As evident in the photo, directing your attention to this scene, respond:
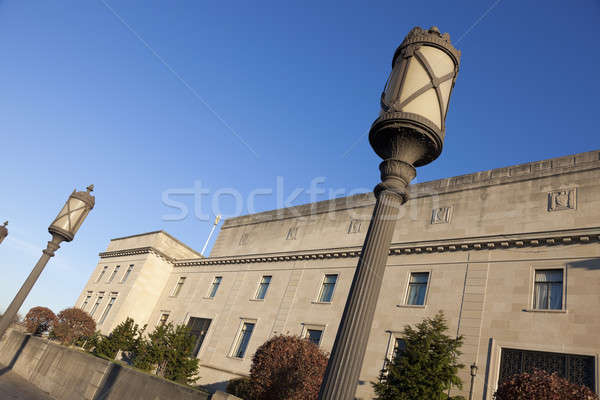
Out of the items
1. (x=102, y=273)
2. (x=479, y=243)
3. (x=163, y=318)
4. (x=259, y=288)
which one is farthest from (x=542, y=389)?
(x=102, y=273)

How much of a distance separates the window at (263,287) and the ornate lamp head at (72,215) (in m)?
18.5

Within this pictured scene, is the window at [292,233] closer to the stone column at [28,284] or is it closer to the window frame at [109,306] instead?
the stone column at [28,284]

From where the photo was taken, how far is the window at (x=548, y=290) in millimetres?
17031

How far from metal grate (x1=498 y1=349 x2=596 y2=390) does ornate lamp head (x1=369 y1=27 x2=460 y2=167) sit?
43.2 ft

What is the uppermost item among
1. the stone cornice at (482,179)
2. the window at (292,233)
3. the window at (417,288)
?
the stone cornice at (482,179)

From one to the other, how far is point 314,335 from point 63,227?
1660cm

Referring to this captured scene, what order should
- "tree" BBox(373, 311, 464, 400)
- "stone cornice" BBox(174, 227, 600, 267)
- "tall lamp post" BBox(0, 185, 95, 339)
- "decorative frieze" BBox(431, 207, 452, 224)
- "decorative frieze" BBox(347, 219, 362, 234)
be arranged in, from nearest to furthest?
"tall lamp post" BBox(0, 185, 95, 339)
"tree" BBox(373, 311, 464, 400)
"stone cornice" BBox(174, 227, 600, 267)
"decorative frieze" BBox(431, 207, 452, 224)
"decorative frieze" BBox(347, 219, 362, 234)

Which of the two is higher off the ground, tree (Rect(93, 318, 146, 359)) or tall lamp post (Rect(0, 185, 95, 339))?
tall lamp post (Rect(0, 185, 95, 339))

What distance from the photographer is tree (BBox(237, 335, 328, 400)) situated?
15672 millimetres

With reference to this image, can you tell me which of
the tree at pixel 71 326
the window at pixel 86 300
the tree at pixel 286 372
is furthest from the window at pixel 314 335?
the window at pixel 86 300

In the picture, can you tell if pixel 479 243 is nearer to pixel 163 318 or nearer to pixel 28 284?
pixel 28 284

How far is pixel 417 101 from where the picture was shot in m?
5.35

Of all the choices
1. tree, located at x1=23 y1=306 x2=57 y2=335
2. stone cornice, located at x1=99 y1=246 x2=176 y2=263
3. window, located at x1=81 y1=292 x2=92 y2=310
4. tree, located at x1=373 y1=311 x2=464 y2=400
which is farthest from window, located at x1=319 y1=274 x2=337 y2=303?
window, located at x1=81 y1=292 x2=92 y2=310

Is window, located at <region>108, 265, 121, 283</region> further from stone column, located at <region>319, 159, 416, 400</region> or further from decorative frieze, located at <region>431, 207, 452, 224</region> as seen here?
stone column, located at <region>319, 159, 416, 400</region>
